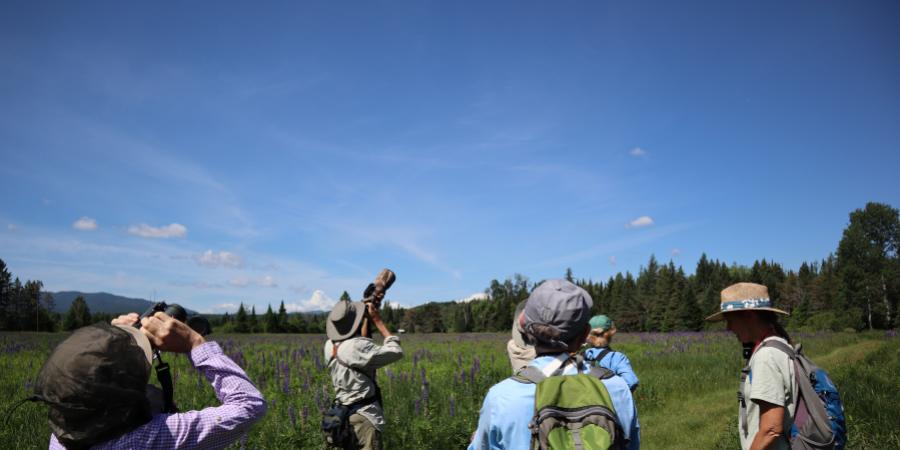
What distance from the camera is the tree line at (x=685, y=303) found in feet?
159

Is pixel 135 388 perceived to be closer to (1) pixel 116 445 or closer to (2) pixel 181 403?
(1) pixel 116 445

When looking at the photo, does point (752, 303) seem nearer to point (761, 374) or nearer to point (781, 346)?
point (781, 346)

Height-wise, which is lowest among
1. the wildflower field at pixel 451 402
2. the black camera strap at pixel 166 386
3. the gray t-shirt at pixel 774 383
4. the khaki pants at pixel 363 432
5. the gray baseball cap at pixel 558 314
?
the wildflower field at pixel 451 402

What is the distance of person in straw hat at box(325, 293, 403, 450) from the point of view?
4.57 m

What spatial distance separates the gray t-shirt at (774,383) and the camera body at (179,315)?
3.06 m

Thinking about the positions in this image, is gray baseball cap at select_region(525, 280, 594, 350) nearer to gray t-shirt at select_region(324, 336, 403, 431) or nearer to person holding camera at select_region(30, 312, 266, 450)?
person holding camera at select_region(30, 312, 266, 450)

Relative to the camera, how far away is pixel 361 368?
15.0ft

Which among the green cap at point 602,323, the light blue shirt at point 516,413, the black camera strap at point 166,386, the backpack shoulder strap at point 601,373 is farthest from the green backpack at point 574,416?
the green cap at point 602,323

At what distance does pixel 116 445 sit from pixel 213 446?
35cm

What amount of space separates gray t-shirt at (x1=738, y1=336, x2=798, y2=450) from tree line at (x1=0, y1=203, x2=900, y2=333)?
43343 millimetres

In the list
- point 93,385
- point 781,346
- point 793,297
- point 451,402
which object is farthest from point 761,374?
point 793,297

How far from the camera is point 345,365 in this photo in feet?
15.2

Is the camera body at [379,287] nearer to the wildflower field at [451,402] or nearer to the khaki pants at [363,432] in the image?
the khaki pants at [363,432]

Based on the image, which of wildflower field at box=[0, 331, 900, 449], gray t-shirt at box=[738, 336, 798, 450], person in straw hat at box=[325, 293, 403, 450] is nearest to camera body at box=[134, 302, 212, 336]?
person in straw hat at box=[325, 293, 403, 450]
